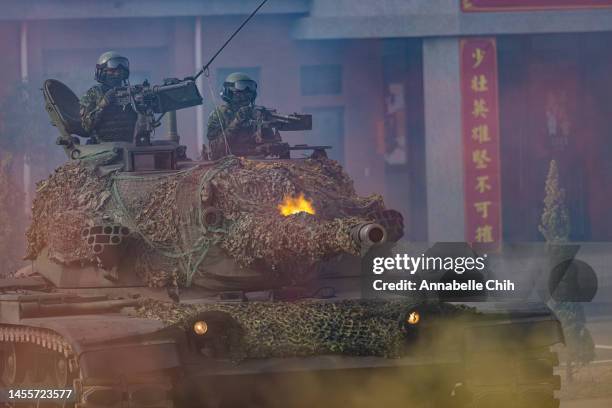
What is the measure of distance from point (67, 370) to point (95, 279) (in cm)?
174

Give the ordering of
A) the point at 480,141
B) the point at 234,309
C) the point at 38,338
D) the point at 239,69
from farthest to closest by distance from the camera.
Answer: the point at 239,69 → the point at 480,141 → the point at 234,309 → the point at 38,338

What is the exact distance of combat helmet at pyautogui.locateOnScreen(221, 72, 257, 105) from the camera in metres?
14.3

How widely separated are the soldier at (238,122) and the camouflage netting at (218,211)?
3.60ft

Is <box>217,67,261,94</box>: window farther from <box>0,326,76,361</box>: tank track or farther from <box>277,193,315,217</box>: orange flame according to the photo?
<box>0,326,76,361</box>: tank track

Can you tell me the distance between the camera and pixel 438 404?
12.2 meters

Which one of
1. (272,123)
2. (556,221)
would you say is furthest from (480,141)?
(272,123)

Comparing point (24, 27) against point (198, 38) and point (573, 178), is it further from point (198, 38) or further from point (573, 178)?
point (573, 178)

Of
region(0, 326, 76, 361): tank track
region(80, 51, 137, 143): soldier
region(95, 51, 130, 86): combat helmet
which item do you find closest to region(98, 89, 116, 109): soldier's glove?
region(80, 51, 137, 143): soldier

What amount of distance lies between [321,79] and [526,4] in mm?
5455

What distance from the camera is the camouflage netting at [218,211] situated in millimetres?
11891

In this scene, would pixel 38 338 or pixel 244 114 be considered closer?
pixel 38 338

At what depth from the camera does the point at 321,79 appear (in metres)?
33.1

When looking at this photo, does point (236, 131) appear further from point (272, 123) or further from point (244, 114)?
point (272, 123)

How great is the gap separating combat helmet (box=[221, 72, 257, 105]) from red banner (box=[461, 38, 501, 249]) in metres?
17.0
